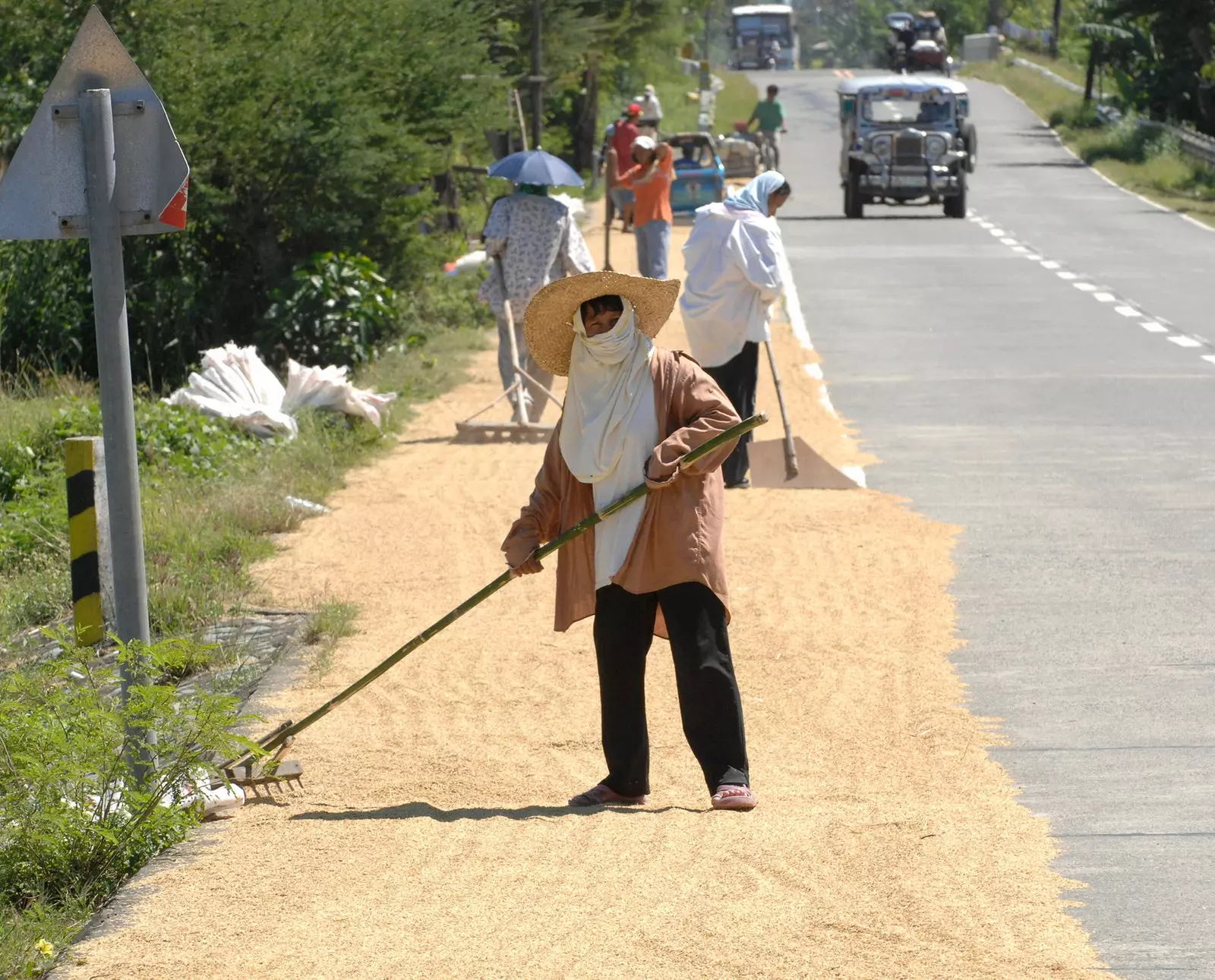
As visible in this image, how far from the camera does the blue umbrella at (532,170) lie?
13258mm

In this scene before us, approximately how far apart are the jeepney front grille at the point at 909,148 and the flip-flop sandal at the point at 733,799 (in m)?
25.8

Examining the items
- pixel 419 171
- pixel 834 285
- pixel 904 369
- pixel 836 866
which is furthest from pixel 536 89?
pixel 836 866

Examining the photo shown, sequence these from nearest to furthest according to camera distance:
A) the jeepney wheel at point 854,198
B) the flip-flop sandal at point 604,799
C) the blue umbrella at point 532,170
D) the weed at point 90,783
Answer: the weed at point 90,783 → the flip-flop sandal at point 604,799 → the blue umbrella at point 532,170 → the jeepney wheel at point 854,198

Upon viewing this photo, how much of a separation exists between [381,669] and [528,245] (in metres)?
7.26

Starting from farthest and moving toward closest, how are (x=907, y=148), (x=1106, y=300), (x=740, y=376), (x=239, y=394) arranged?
(x=907, y=148)
(x=1106, y=300)
(x=239, y=394)
(x=740, y=376)

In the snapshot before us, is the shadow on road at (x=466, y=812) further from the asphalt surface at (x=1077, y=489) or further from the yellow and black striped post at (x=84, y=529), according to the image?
the asphalt surface at (x=1077, y=489)

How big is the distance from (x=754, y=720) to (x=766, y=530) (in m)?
3.34

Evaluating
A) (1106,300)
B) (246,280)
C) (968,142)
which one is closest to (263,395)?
(246,280)

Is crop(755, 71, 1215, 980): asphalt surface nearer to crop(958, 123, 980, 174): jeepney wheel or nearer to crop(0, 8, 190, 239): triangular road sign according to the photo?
crop(958, 123, 980, 174): jeepney wheel

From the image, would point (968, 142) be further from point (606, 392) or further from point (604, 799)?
point (604, 799)

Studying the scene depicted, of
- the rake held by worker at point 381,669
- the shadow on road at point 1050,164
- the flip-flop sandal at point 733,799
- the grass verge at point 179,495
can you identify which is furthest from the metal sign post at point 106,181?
the shadow on road at point 1050,164

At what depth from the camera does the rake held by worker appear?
19.2ft

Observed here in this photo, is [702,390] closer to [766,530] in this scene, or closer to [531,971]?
[531,971]

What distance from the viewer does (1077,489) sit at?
11.8 meters
